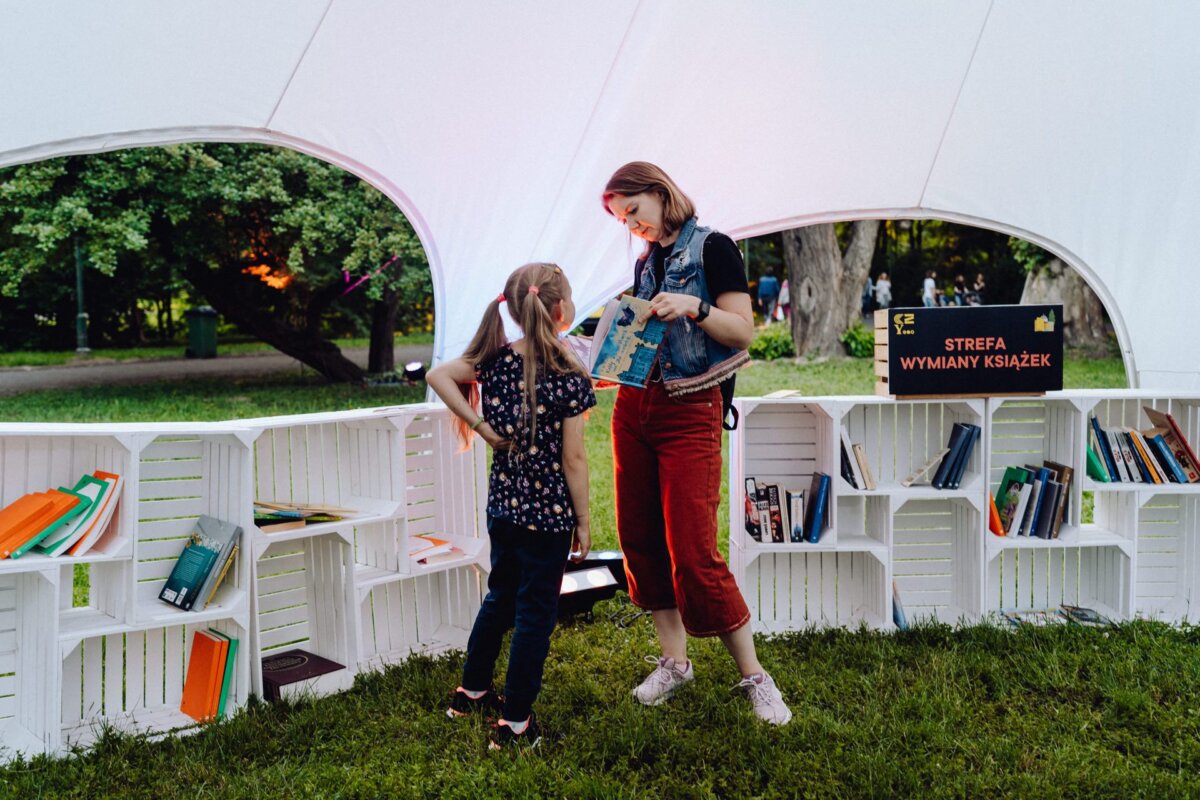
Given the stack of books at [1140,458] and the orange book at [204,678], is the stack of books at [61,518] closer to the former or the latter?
the orange book at [204,678]

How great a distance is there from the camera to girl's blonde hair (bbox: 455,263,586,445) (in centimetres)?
309

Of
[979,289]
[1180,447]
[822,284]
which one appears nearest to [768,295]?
[979,289]

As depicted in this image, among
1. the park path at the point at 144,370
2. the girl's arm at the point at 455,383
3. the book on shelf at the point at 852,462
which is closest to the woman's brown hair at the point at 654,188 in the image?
the girl's arm at the point at 455,383

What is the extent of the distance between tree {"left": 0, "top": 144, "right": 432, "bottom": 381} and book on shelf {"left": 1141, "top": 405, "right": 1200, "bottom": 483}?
947 centimetres

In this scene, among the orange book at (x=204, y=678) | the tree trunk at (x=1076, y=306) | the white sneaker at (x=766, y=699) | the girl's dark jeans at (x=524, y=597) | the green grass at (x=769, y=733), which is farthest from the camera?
the tree trunk at (x=1076, y=306)

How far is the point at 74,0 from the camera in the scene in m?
3.70

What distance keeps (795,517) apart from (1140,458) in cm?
160

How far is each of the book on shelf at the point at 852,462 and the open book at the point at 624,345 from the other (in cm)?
137

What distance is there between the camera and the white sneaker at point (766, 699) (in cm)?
336

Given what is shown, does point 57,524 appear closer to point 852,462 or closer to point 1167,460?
point 852,462

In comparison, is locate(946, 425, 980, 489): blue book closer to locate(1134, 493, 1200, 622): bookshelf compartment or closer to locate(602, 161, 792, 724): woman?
locate(1134, 493, 1200, 622): bookshelf compartment

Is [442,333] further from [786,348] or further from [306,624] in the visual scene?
[786,348]

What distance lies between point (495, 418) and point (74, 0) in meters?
2.31

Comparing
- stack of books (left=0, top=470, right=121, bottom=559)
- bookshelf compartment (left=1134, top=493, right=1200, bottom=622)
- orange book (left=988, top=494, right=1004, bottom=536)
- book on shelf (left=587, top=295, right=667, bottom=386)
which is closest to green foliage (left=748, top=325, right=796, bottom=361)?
bookshelf compartment (left=1134, top=493, right=1200, bottom=622)
